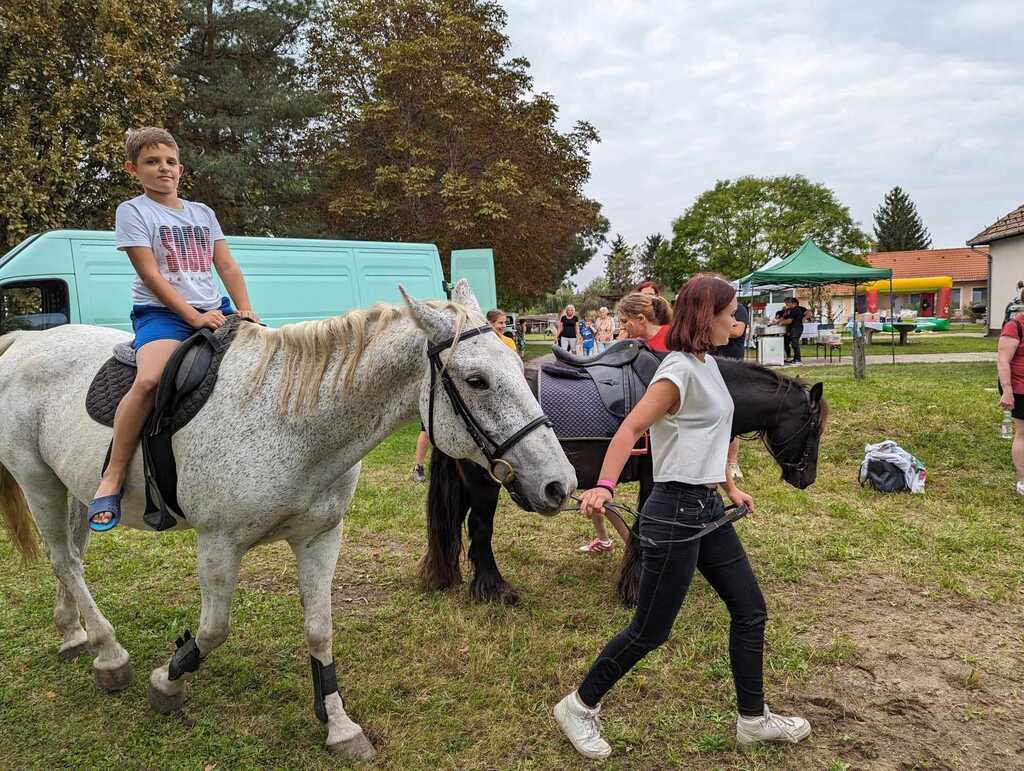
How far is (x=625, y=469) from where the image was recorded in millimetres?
4156

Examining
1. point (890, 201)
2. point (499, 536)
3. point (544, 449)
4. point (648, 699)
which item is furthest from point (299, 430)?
point (890, 201)

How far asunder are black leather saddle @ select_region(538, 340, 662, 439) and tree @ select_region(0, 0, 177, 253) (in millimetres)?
12045

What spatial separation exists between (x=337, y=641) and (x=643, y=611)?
6.70 feet

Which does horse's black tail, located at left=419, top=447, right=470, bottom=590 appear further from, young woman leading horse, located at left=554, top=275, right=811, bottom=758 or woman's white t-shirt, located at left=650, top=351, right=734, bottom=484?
woman's white t-shirt, located at left=650, top=351, right=734, bottom=484

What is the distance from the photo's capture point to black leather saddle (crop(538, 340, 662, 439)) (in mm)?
4020

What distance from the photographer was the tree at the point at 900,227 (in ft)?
252

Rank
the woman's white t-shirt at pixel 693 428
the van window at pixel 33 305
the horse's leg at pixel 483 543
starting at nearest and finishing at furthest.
Result: the woman's white t-shirt at pixel 693 428 → the horse's leg at pixel 483 543 → the van window at pixel 33 305

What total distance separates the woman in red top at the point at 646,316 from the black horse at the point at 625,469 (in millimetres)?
963

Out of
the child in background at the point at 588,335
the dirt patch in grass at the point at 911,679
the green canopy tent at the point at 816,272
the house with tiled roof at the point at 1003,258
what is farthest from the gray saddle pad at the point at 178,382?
the house with tiled roof at the point at 1003,258

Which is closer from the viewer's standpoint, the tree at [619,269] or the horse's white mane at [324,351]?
the horse's white mane at [324,351]

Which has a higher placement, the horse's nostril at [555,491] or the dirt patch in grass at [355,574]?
the horse's nostril at [555,491]

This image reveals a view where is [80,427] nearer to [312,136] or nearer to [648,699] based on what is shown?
[648,699]

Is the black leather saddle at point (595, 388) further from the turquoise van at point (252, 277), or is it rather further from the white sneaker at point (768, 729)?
the turquoise van at point (252, 277)

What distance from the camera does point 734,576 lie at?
2.54 meters
